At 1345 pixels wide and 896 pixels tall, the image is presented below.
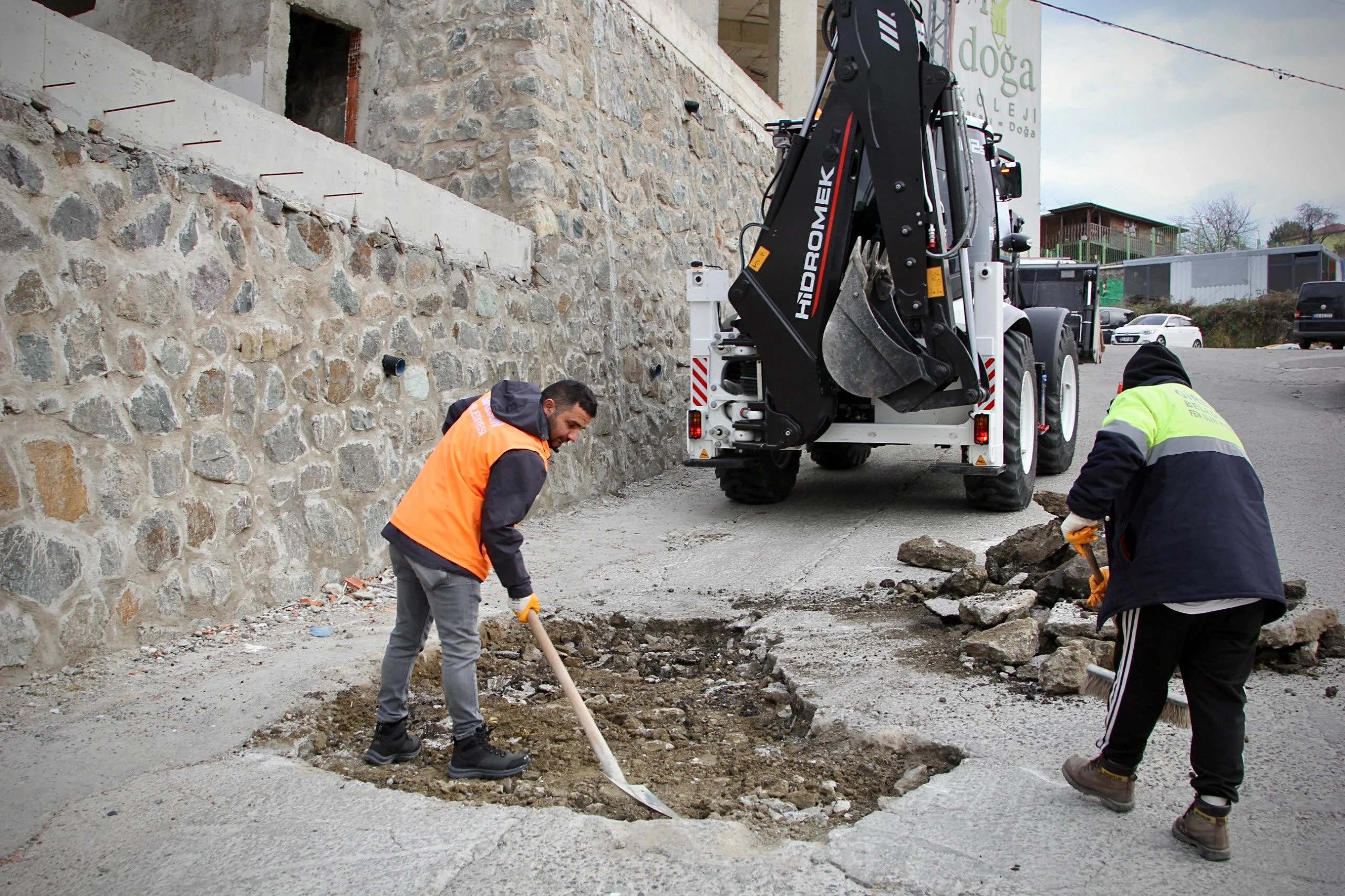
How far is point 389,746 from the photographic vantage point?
3627 mm

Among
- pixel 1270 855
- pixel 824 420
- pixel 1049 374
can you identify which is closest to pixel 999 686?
pixel 1270 855

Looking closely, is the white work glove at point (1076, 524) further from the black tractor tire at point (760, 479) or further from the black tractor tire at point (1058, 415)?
the black tractor tire at point (1058, 415)

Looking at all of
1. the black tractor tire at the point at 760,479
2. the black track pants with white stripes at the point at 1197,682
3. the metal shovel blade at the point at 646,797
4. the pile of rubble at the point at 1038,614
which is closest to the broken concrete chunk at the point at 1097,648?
the pile of rubble at the point at 1038,614

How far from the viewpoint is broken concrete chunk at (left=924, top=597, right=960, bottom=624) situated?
202 inches

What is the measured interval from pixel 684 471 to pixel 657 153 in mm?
3377

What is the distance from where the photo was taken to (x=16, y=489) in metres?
4.08

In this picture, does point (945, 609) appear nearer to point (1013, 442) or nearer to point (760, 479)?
point (1013, 442)

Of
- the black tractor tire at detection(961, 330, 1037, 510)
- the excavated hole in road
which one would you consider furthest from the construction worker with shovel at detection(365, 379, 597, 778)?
the black tractor tire at detection(961, 330, 1037, 510)

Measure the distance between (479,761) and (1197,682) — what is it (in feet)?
7.60

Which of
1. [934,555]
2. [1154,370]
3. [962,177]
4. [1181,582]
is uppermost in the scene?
[962,177]

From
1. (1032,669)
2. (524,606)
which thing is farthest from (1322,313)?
(524,606)

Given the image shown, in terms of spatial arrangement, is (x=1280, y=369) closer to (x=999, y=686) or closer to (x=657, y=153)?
(x=657, y=153)

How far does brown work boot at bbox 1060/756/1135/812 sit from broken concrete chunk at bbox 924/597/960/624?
1892 mm

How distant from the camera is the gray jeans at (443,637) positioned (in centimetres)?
352
